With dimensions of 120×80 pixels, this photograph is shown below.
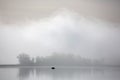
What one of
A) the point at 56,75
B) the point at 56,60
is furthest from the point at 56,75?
the point at 56,60

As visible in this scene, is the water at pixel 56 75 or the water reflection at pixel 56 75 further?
the water reflection at pixel 56 75

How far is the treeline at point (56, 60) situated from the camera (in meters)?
13.9

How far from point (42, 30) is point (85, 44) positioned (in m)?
2.83

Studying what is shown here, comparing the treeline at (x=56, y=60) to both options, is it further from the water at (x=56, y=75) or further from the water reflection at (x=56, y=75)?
the water at (x=56, y=75)

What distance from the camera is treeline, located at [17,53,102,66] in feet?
45.6

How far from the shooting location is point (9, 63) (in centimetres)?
1369

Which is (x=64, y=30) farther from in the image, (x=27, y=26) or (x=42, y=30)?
(x=27, y=26)

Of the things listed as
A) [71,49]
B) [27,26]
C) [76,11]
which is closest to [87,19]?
[76,11]

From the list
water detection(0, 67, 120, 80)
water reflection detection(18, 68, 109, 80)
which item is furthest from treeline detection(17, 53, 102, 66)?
water detection(0, 67, 120, 80)

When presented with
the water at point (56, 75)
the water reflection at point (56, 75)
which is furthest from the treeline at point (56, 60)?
the water at point (56, 75)

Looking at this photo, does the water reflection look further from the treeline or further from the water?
the treeline

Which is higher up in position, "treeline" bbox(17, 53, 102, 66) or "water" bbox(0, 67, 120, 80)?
"treeline" bbox(17, 53, 102, 66)

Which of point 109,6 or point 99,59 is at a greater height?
point 109,6

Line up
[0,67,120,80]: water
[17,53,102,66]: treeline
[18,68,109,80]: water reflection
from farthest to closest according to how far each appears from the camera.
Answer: [17,53,102,66]: treeline < [18,68,109,80]: water reflection < [0,67,120,80]: water
